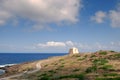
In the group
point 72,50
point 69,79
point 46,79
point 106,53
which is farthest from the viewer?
point 72,50

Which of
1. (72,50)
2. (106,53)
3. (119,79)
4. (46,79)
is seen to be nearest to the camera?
(119,79)

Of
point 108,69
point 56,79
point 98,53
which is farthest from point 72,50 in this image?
point 56,79

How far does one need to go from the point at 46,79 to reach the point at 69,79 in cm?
401

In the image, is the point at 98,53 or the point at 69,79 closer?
the point at 69,79

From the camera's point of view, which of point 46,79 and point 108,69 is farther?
point 108,69

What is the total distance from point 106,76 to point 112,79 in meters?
3.07

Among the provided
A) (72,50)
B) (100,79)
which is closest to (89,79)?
(100,79)

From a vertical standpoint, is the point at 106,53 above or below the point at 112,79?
above

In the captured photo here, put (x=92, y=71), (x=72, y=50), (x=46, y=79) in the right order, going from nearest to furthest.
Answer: (x=46, y=79) < (x=92, y=71) < (x=72, y=50)

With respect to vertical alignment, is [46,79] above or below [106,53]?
below

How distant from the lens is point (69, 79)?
31.3 m

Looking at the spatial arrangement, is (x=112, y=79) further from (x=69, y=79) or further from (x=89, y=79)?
(x=69, y=79)

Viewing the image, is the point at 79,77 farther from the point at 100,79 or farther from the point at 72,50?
the point at 72,50

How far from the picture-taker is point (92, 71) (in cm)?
3684
